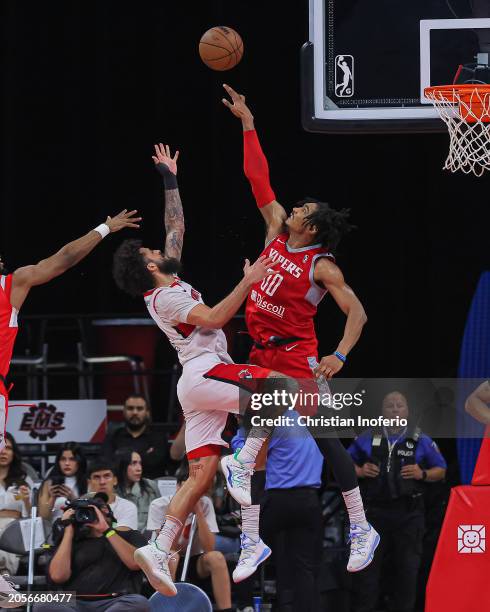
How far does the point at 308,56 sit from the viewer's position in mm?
9000

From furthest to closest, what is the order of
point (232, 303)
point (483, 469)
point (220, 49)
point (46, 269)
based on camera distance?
point (483, 469) < point (220, 49) < point (46, 269) < point (232, 303)

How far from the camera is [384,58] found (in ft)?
30.2

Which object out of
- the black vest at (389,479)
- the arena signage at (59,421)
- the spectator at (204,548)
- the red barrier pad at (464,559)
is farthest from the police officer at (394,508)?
the arena signage at (59,421)

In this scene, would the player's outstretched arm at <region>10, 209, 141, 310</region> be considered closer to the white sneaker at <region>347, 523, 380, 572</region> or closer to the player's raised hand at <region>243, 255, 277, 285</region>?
the player's raised hand at <region>243, 255, 277, 285</region>

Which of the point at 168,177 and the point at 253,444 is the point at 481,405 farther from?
the point at 168,177

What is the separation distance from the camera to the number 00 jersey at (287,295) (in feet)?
27.1

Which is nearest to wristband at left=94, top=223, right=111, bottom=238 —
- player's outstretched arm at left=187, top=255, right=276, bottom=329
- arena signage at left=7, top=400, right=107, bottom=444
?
player's outstretched arm at left=187, top=255, right=276, bottom=329

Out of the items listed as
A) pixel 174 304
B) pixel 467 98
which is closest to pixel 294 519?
pixel 174 304

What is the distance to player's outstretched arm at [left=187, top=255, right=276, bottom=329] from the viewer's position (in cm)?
766

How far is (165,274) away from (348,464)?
1.78 meters

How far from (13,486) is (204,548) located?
1946mm

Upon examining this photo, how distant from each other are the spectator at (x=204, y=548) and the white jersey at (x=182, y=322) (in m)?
1.97

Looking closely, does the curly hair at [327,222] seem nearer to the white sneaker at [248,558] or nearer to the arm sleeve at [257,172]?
the arm sleeve at [257,172]

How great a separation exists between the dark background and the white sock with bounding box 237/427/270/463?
5779 mm
